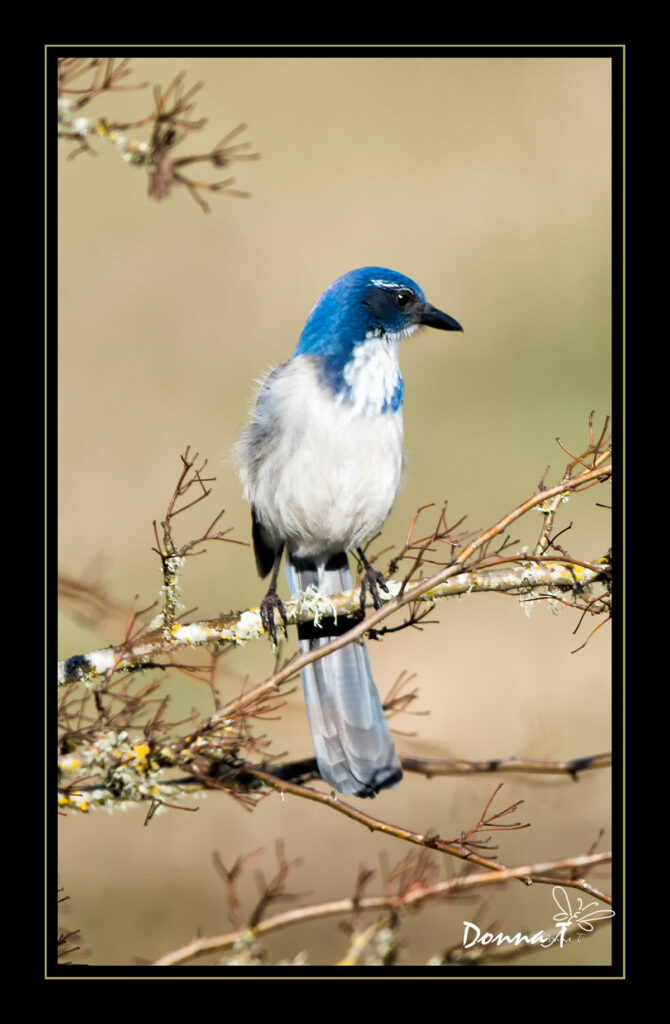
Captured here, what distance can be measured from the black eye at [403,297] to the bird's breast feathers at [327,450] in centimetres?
21

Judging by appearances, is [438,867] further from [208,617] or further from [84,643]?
[84,643]

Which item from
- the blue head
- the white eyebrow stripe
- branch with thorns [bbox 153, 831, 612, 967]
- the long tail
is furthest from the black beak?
branch with thorns [bbox 153, 831, 612, 967]

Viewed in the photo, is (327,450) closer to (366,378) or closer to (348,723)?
(366,378)

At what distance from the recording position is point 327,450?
4.17 m

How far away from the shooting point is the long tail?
11.8 feet

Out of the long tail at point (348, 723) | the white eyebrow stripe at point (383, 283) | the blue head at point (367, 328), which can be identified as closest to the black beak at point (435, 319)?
the blue head at point (367, 328)

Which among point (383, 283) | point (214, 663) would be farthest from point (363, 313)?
point (214, 663)

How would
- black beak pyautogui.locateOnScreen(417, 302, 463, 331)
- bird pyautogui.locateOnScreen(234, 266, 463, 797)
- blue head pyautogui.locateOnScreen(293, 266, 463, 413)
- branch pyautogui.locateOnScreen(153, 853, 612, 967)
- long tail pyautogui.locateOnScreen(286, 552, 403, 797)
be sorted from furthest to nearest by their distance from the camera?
black beak pyautogui.locateOnScreen(417, 302, 463, 331) → blue head pyautogui.locateOnScreen(293, 266, 463, 413) → bird pyautogui.locateOnScreen(234, 266, 463, 797) → long tail pyautogui.locateOnScreen(286, 552, 403, 797) → branch pyautogui.locateOnScreen(153, 853, 612, 967)

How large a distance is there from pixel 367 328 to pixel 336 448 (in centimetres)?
64

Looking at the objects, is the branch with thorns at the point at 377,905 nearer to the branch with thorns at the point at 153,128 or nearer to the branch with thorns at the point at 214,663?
the branch with thorns at the point at 214,663

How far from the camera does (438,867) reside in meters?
2.38

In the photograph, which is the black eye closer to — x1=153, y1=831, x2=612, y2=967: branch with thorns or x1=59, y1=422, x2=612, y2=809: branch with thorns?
x1=59, y1=422, x2=612, y2=809: branch with thorns

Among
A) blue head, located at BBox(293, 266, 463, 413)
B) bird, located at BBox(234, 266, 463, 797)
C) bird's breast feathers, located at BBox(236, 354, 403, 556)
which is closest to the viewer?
bird, located at BBox(234, 266, 463, 797)

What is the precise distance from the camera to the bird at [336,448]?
158 inches
